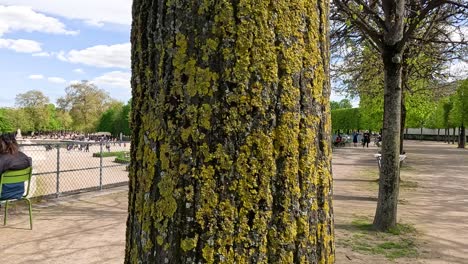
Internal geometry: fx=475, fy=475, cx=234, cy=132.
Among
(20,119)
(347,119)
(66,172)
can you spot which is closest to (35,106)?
(20,119)

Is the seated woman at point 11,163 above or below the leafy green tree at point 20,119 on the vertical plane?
below

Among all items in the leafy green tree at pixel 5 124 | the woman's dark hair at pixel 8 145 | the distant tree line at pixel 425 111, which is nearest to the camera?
the woman's dark hair at pixel 8 145

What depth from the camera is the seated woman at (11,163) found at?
7.53 m

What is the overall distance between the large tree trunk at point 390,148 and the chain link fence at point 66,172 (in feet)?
17.1

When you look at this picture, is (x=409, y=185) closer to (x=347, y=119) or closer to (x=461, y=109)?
(x=461, y=109)

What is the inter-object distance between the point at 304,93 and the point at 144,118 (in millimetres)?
540

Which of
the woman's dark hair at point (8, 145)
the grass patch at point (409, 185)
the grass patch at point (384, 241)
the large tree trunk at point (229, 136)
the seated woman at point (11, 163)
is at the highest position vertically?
the large tree trunk at point (229, 136)

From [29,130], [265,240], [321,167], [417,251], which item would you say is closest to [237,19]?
[321,167]

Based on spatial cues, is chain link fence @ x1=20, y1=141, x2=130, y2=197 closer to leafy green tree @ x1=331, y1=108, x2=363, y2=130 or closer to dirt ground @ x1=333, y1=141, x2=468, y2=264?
dirt ground @ x1=333, y1=141, x2=468, y2=264

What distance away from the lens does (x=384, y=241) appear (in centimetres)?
761

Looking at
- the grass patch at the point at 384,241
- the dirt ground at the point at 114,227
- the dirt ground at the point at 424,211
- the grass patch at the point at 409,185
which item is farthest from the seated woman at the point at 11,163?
the grass patch at the point at 409,185

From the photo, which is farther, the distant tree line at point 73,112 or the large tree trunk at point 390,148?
the distant tree line at point 73,112

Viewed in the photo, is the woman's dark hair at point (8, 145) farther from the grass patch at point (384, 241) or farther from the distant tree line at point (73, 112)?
the distant tree line at point (73, 112)

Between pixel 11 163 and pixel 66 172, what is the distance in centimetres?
844
